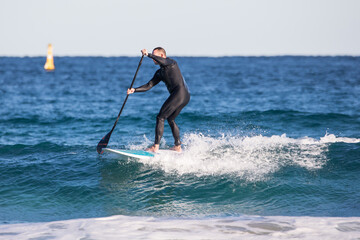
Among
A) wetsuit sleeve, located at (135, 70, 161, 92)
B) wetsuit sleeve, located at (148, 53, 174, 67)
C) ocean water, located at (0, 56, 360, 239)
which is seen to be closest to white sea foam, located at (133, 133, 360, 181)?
ocean water, located at (0, 56, 360, 239)

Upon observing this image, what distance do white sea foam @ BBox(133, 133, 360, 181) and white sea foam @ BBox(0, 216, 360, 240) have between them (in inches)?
89.1

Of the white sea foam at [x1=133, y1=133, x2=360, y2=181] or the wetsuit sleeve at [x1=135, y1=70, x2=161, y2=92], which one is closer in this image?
the wetsuit sleeve at [x1=135, y1=70, x2=161, y2=92]

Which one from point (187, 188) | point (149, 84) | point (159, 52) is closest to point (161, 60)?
point (159, 52)

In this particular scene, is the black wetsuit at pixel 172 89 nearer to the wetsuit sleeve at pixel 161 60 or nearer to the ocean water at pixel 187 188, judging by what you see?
the wetsuit sleeve at pixel 161 60

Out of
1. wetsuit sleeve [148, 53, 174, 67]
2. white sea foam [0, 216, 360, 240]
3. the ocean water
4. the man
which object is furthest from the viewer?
the man

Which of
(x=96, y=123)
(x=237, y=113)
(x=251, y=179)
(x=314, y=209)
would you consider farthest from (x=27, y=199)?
(x=237, y=113)

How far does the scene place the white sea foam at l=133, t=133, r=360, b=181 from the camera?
9.03m

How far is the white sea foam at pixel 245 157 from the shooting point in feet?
29.6

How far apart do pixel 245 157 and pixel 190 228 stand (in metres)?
3.83

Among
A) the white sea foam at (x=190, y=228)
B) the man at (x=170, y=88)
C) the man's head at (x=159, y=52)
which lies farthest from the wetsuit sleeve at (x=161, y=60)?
the white sea foam at (x=190, y=228)

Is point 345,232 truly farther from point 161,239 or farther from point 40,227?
point 40,227

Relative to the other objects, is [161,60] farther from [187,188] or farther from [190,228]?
[190,228]

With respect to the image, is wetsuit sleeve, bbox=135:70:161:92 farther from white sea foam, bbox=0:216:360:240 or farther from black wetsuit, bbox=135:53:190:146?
white sea foam, bbox=0:216:360:240

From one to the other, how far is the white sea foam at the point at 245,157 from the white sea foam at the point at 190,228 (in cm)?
226
